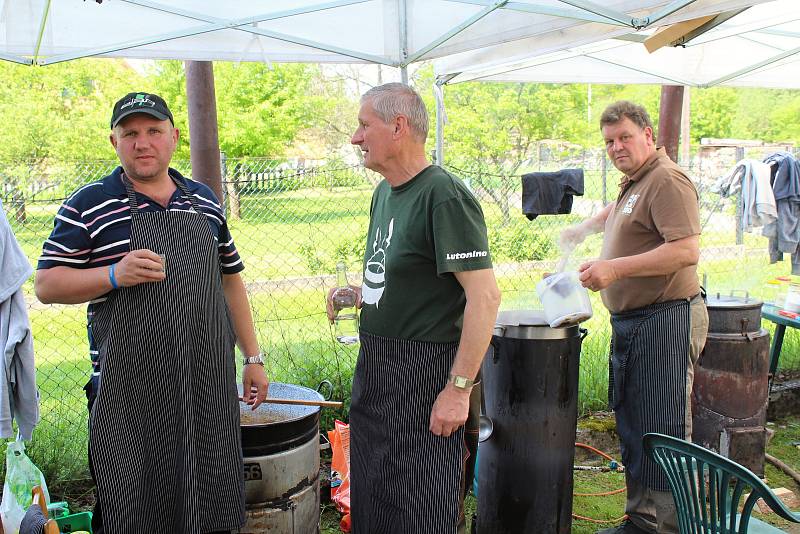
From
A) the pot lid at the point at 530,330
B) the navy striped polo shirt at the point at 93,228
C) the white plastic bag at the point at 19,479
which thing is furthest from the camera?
the pot lid at the point at 530,330

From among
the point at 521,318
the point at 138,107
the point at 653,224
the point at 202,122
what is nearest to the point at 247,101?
the point at 202,122

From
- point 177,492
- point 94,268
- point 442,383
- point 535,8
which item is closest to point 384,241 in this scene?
point 442,383

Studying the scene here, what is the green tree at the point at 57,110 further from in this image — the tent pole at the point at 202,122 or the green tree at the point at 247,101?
the tent pole at the point at 202,122

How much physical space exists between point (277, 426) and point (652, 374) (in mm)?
1837

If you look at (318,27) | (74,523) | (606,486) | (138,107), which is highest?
(318,27)

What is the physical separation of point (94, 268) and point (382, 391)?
110 centimetres

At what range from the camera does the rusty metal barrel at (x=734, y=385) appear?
4398 mm

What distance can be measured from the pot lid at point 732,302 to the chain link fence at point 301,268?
386 mm

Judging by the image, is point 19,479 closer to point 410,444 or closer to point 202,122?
point 410,444

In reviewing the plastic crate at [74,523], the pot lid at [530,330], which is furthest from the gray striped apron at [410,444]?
the plastic crate at [74,523]

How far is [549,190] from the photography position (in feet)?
15.9

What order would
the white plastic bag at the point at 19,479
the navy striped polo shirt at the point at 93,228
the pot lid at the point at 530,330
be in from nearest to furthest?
the navy striped polo shirt at the point at 93,228
the white plastic bag at the point at 19,479
the pot lid at the point at 530,330

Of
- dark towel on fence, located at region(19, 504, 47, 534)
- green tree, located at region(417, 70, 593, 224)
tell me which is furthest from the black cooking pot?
green tree, located at region(417, 70, 593, 224)

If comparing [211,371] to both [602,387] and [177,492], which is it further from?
[602,387]
